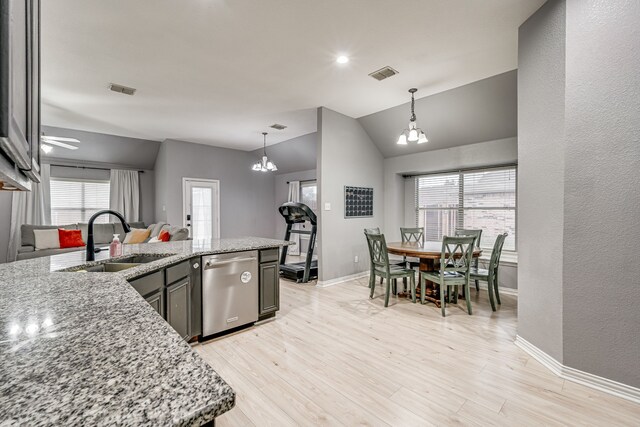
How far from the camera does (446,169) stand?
504 cm

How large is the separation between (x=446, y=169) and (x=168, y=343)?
513 cm

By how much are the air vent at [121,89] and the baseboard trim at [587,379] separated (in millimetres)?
5199

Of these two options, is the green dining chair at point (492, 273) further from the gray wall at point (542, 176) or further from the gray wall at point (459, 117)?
the gray wall at point (459, 117)

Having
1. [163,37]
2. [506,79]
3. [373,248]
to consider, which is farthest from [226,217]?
[506,79]

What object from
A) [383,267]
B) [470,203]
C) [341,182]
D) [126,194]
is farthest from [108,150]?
[470,203]

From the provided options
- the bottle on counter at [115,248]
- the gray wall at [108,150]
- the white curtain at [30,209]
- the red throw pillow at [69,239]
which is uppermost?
the gray wall at [108,150]

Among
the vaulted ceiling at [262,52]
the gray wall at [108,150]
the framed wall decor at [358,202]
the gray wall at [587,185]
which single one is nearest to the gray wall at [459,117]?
the vaulted ceiling at [262,52]

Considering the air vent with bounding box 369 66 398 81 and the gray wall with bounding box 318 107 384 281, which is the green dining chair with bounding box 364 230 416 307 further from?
the air vent with bounding box 369 66 398 81

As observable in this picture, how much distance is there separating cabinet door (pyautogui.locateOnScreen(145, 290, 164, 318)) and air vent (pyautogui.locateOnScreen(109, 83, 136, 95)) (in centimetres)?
300

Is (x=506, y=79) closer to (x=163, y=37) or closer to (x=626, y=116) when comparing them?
(x=626, y=116)

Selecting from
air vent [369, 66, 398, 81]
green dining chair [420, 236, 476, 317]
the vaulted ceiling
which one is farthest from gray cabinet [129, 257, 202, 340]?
air vent [369, 66, 398, 81]

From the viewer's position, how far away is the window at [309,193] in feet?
24.9

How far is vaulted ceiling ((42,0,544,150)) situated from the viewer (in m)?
2.30

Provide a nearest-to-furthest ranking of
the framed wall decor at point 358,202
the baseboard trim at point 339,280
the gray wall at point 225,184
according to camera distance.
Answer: the baseboard trim at point 339,280 → the framed wall decor at point 358,202 → the gray wall at point 225,184
